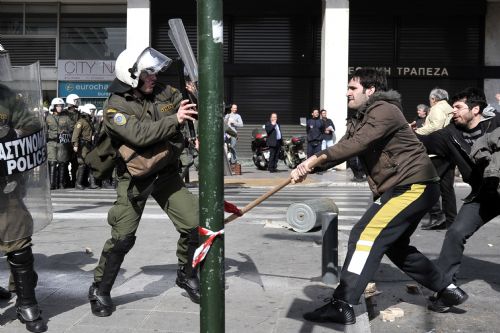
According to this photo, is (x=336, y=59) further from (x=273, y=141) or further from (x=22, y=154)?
(x=22, y=154)

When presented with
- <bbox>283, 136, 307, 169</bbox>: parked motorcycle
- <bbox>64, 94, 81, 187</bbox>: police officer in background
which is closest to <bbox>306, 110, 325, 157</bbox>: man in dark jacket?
<bbox>283, 136, 307, 169</bbox>: parked motorcycle

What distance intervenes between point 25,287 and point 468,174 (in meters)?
3.55

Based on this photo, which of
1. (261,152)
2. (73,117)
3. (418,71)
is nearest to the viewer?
(73,117)

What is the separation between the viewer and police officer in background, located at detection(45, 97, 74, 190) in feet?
49.6

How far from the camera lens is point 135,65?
474cm

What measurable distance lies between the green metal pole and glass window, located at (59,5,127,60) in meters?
23.1

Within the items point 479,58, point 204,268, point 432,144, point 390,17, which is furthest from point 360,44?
point 204,268

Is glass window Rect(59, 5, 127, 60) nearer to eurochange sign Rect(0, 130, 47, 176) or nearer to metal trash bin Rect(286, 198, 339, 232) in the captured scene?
metal trash bin Rect(286, 198, 339, 232)

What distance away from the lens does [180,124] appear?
464 centimetres

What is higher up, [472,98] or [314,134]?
[472,98]

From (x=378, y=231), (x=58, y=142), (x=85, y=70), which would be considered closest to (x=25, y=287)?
(x=378, y=231)

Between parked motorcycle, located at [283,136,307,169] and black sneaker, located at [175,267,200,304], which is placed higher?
parked motorcycle, located at [283,136,307,169]

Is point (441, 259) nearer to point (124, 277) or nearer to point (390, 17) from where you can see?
point (124, 277)

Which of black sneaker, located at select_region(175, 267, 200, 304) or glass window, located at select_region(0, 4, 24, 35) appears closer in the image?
black sneaker, located at select_region(175, 267, 200, 304)
